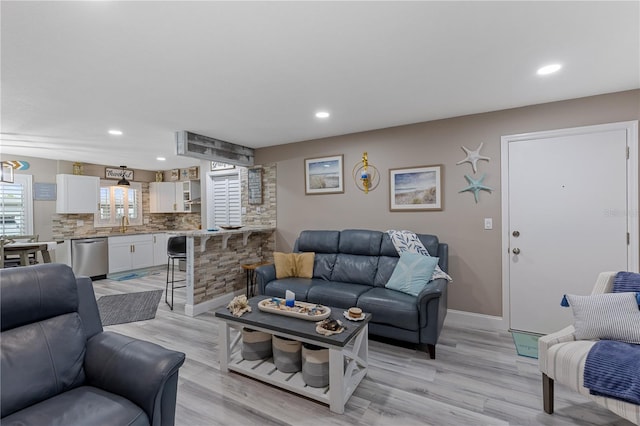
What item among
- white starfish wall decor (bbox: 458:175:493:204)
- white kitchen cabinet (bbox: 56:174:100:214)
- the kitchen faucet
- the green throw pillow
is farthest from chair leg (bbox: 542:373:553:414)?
the kitchen faucet

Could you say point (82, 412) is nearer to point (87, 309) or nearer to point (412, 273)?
point (87, 309)

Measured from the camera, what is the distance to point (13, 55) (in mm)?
1936

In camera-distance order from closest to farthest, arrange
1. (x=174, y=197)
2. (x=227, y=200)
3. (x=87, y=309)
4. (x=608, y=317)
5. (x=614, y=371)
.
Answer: (x=614, y=371), (x=87, y=309), (x=608, y=317), (x=227, y=200), (x=174, y=197)

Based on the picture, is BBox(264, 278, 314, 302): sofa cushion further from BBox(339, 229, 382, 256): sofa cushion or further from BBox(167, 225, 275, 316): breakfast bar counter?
BBox(167, 225, 275, 316): breakfast bar counter

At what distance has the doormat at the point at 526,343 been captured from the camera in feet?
8.74

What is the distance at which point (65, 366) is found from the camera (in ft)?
4.77

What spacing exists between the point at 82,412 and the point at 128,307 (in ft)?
11.0

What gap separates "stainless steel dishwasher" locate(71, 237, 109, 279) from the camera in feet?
18.2

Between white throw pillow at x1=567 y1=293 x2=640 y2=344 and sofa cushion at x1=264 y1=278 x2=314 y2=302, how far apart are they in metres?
2.30

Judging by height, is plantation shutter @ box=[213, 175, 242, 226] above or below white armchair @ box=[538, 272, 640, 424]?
above

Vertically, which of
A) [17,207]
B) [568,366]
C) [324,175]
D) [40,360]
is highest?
[324,175]

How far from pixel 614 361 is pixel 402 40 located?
2256mm

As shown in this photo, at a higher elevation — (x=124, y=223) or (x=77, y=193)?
(x=77, y=193)

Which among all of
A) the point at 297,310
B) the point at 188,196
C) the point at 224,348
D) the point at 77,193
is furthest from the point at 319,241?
the point at 77,193
